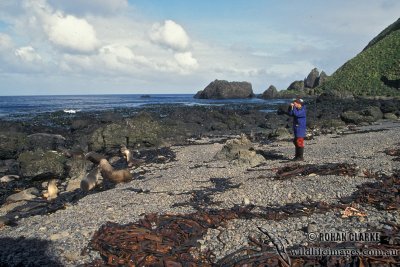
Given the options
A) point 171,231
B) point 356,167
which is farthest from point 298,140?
point 171,231

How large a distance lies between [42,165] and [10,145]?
6.01 m

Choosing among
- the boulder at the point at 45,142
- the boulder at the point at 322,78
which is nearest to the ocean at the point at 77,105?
the boulder at the point at 322,78

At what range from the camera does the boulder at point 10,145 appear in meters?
19.8

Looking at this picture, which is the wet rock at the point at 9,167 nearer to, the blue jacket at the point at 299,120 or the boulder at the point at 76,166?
the boulder at the point at 76,166

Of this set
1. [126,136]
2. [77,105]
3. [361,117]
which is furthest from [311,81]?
[126,136]

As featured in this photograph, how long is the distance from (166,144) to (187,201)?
1270 centimetres

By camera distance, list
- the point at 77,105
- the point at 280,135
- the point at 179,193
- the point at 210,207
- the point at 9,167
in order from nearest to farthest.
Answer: the point at 210,207 < the point at 179,193 < the point at 9,167 < the point at 280,135 < the point at 77,105

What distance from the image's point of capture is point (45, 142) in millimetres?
23250

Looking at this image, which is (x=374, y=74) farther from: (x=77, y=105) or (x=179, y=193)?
(x=179, y=193)

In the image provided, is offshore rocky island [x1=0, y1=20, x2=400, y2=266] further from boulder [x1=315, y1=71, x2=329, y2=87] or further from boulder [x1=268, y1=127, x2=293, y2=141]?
boulder [x1=315, y1=71, x2=329, y2=87]

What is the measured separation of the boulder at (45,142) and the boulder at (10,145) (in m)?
0.82

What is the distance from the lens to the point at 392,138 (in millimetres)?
15695

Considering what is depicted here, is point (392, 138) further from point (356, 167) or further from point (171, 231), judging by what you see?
point (171, 231)

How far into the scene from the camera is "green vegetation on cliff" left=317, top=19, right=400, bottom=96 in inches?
2625
